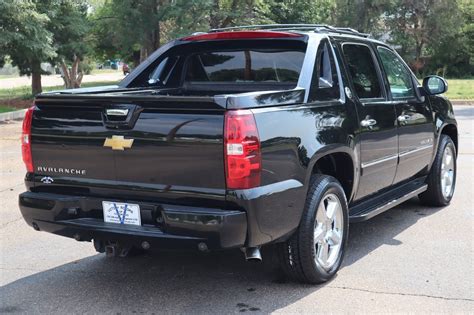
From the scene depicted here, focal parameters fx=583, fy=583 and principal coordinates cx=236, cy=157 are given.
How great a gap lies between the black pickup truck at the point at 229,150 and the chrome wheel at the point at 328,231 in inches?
0.4

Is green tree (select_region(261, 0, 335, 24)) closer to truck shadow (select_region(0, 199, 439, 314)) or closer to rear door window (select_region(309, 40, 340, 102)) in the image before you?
rear door window (select_region(309, 40, 340, 102))

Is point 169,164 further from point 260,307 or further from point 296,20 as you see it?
point 296,20

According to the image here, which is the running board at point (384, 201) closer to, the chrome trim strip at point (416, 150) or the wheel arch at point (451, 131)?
the chrome trim strip at point (416, 150)

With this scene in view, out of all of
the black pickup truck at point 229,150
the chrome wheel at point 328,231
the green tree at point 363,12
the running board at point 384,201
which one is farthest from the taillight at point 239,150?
the green tree at point 363,12

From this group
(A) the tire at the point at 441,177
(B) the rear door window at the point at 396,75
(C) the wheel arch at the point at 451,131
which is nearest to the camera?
(B) the rear door window at the point at 396,75

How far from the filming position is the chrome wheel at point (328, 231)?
14.3 feet

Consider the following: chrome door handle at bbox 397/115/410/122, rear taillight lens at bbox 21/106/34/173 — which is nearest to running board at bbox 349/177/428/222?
chrome door handle at bbox 397/115/410/122

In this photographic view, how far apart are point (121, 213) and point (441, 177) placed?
13.4 feet

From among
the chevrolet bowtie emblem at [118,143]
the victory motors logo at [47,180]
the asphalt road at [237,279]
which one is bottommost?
the asphalt road at [237,279]

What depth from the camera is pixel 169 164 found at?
3758 mm

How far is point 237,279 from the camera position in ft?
14.9

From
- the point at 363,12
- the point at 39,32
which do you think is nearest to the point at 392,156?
the point at 39,32

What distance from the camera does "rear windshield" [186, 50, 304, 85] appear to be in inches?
193

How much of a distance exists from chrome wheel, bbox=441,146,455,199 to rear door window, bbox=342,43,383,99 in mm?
1747
